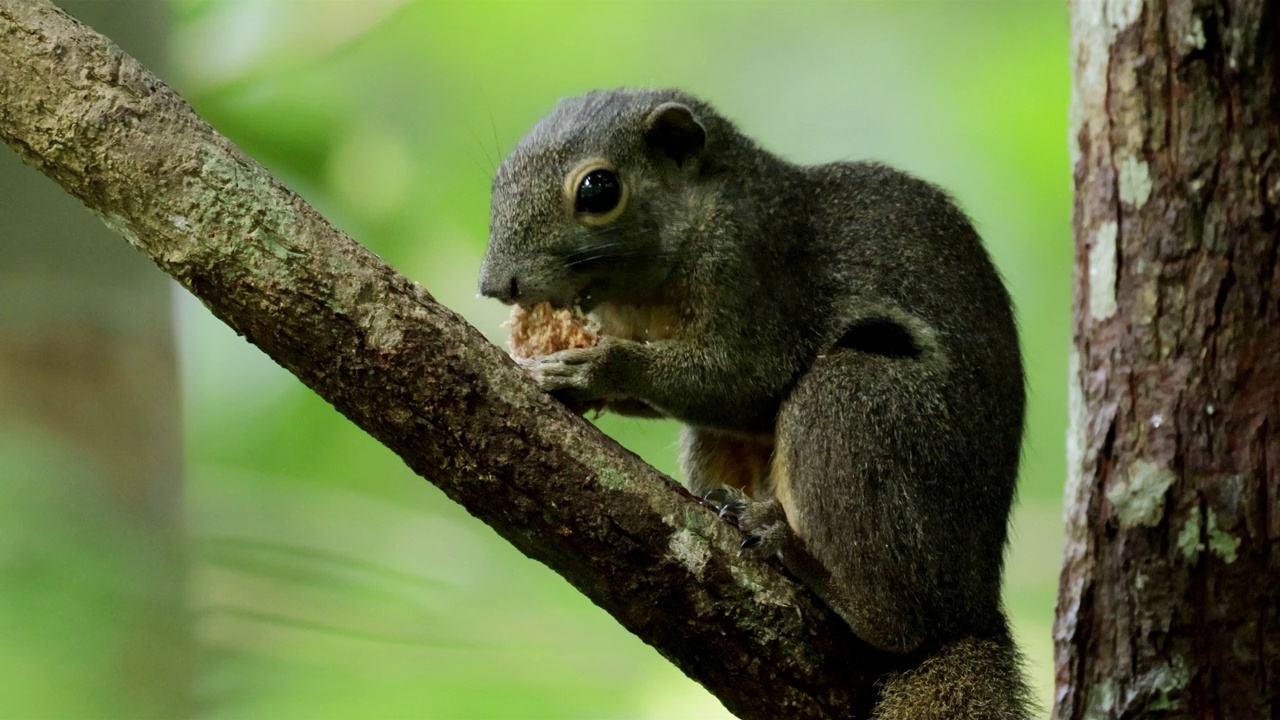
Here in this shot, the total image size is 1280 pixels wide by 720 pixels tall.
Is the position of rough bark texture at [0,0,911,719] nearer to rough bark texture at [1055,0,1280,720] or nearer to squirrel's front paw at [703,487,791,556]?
squirrel's front paw at [703,487,791,556]

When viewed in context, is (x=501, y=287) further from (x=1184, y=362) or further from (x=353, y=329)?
(x=1184, y=362)

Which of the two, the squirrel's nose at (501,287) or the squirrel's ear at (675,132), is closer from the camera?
the squirrel's nose at (501,287)

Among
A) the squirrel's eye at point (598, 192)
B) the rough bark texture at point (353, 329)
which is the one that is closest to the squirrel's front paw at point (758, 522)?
the rough bark texture at point (353, 329)

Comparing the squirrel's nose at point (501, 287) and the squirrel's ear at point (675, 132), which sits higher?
the squirrel's ear at point (675, 132)

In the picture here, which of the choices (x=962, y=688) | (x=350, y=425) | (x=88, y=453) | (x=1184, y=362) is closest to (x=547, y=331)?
(x=962, y=688)

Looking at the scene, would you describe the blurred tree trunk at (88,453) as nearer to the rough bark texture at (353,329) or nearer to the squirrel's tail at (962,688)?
the rough bark texture at (353,329)

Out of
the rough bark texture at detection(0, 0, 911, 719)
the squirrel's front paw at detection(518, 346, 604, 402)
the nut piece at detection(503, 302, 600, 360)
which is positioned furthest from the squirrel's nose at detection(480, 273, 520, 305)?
the rough bark texture at detection(0, 0, 911, 719)
